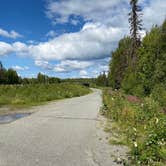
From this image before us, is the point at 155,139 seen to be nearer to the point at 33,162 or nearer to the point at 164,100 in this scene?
the point at 33,162

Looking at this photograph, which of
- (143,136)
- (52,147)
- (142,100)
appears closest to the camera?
(52,147)

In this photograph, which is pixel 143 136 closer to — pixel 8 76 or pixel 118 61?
pixel 118 61

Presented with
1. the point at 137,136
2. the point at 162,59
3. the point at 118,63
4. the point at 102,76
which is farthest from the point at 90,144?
the point at 102,76

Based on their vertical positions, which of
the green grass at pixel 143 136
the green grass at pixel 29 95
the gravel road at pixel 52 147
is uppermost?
the green grass at pixel 29 95

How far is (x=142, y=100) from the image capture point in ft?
57.3

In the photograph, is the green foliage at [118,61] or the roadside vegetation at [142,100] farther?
the green foliage at [118,61]

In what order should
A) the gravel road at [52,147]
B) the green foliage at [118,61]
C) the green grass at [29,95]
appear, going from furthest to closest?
the green foliage at [118,61] < the green grass at [29,95] < the gravel road at [52,147]

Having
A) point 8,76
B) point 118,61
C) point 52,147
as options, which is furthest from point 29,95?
point 8,76

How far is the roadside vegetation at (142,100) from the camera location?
6832mm

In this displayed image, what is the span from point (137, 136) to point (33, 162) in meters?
3.80

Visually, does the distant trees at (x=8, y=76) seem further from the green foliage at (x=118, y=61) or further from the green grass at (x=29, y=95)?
the green grass at (x=29, y=95)

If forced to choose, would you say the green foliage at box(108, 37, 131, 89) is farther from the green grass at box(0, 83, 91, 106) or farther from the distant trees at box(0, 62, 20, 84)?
the distant trees at box(0, 62, 20, 84)

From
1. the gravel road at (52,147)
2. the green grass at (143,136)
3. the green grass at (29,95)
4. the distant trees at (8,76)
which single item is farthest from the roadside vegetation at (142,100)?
the distant trees at (8,76)

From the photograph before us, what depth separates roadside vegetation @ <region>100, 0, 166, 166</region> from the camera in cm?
683
